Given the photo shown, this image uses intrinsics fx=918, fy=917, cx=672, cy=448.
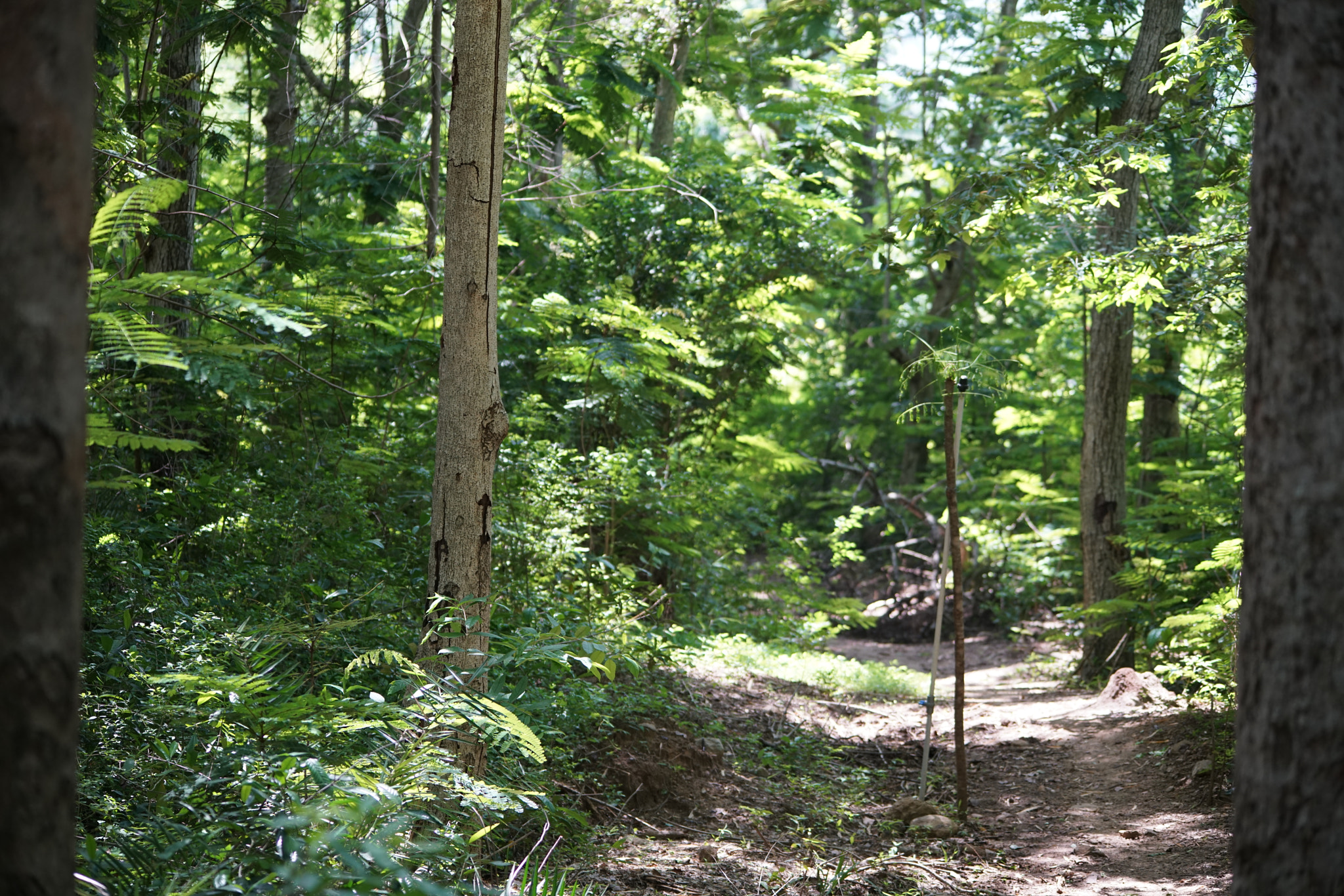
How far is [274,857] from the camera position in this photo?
2295mm

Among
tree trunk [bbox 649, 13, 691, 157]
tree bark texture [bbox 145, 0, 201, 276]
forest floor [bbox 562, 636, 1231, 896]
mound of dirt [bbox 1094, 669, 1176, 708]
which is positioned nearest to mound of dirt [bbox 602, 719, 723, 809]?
forest floor [bbox 562, 636, 1231, 896]

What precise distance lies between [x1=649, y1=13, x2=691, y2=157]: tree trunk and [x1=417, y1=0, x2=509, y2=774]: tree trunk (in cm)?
752

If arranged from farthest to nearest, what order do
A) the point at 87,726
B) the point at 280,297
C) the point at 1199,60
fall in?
the point at 1199,60 → the point at 280,297 → the point at 87,726

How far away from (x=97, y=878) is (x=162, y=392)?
4.07m

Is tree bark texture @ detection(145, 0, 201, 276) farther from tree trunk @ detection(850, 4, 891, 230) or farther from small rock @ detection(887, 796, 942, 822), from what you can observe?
tree trunk @ detection(850, 4, 891, 230)

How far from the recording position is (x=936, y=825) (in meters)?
5.70

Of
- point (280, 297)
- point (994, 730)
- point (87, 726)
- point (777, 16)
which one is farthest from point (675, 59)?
point (87, 726)

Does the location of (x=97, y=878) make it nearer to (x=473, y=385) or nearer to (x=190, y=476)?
(x=473, y=385)

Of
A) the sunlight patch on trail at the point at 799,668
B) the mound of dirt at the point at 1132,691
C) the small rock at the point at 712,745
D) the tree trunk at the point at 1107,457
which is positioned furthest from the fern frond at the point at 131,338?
the tree trunk at the point at 1107,457

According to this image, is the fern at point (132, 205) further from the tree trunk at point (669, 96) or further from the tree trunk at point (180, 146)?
the tree trunk at point (669, 96)

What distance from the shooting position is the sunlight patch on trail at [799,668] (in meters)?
9.28

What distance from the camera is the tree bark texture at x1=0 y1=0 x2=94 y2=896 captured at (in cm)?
146

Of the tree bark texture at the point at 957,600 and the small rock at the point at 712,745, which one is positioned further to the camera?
the small rock at the point at 712,745

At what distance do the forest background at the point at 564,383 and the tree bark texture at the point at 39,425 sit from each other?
61 cm
